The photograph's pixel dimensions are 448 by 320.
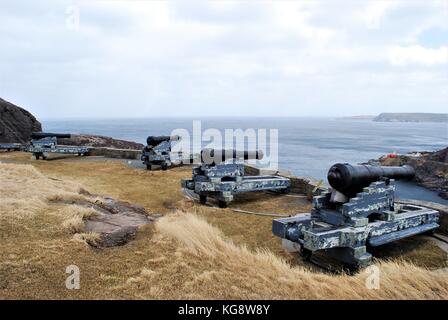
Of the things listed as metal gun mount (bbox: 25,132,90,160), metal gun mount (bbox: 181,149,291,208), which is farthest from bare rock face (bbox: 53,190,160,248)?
metal gun mount (bbox: 25,132,90,160)

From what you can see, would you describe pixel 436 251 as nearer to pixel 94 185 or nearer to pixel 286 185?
pixel 286 185

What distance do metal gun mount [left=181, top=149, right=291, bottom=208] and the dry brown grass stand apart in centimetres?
194

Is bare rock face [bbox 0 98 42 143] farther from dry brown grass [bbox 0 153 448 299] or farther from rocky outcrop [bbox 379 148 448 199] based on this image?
rocky outcrop [bbox 379 148 448 199]

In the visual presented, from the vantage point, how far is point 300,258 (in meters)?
6.07

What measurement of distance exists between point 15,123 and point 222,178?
80.7ft

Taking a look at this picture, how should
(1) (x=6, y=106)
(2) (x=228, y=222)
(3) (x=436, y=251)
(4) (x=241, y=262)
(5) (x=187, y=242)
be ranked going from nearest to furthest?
(4) (x=241, y=262) → (5) (x=187, y=242) → (3) (x=436, y=251) → (2) (x=228, y=222) → (1) (x=6, y=106)

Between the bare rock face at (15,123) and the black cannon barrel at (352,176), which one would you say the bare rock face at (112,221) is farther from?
the bare rock face at (15,123)

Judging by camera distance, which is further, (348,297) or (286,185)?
(286,185)

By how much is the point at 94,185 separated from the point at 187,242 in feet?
24.0

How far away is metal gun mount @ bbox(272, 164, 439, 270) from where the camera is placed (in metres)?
5.68

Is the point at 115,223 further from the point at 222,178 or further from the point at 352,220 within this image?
the point at 222,178

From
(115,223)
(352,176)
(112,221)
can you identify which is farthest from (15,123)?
(352,176)

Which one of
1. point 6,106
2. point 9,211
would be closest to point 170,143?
point 9,211

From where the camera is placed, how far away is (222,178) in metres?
10.0
